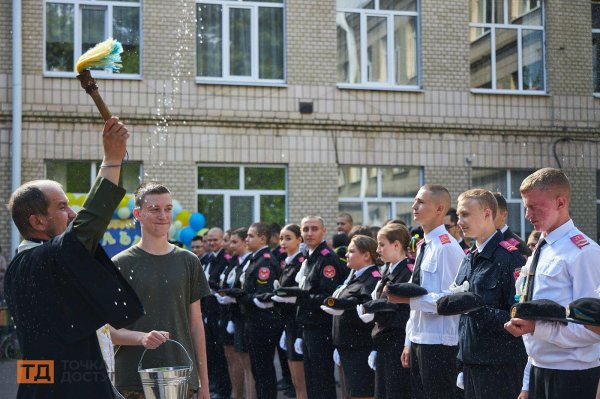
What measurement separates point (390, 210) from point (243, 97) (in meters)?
3.83

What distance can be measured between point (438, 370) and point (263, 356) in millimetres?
4046

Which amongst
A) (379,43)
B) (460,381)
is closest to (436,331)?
(460,381)

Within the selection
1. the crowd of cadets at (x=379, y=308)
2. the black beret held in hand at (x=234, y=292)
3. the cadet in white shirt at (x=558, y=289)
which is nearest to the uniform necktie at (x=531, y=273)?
the cadet in white shirt at (x=558, y=289)

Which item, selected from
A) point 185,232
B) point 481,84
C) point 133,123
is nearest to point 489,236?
point 185,232

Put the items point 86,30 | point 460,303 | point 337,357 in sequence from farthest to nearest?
point 86,30
point 337,357
point 460,303

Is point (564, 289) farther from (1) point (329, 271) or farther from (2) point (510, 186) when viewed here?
(2) point (510, 186)

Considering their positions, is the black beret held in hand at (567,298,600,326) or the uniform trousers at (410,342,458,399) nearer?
the black beret held in hand at (567,298,600,326)

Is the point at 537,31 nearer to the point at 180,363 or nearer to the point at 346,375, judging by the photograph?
the point at 346,375

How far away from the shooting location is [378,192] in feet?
65.2

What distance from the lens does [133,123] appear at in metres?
18.2

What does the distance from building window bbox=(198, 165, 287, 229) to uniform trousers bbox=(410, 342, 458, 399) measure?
37.4 feet

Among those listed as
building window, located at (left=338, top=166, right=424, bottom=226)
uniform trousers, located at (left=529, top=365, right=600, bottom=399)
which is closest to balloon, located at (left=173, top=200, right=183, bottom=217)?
building window, located at (left=338, top=166, right=424, bottom=226)

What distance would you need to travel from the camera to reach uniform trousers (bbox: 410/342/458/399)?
757cm

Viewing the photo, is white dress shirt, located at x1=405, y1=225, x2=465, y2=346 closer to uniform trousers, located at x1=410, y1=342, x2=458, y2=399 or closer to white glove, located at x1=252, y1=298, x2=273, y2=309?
uniform trousers, located at x1=410, y1=342, x2=458, y2=399
